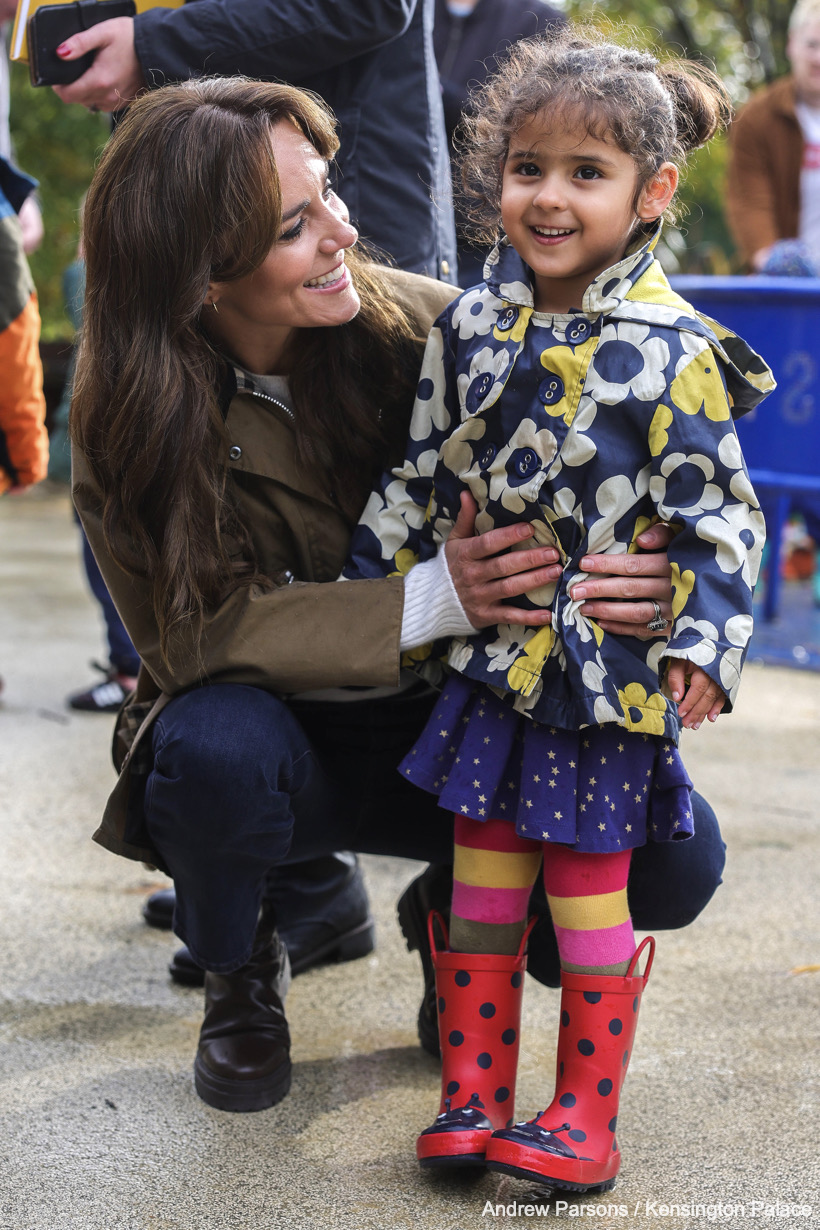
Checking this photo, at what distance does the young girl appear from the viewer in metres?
1.63

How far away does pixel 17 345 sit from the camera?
292 centimetres

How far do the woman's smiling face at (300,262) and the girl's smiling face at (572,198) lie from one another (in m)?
0.25

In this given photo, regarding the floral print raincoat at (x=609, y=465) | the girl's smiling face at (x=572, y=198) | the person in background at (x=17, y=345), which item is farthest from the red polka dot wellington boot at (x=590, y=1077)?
the person in background at (x=17, y=345)

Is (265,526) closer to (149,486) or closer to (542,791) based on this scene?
(149,486)

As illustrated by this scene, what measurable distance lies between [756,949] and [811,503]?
268cm

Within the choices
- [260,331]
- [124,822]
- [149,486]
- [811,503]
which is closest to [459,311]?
[260,331]

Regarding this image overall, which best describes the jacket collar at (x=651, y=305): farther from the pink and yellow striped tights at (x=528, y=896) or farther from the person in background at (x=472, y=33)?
the person in background at (x=472, y=33)

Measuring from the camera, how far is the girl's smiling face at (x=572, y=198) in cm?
167

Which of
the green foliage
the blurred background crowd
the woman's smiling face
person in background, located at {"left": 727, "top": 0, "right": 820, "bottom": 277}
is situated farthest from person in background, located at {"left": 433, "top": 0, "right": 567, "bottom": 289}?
the green foliage

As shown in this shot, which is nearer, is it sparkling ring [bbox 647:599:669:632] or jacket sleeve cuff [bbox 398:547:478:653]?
sparkling ring [bbox 647:599:669:632]

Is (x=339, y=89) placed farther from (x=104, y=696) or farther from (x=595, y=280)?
(x=104, y=696)

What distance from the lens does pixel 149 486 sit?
5.91ft

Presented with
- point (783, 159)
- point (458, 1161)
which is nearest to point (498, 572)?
point (458, 1161)

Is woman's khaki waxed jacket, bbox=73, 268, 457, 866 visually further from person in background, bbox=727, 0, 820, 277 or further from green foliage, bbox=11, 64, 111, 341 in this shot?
green foliage, bbox=11, 64, 111, 341
